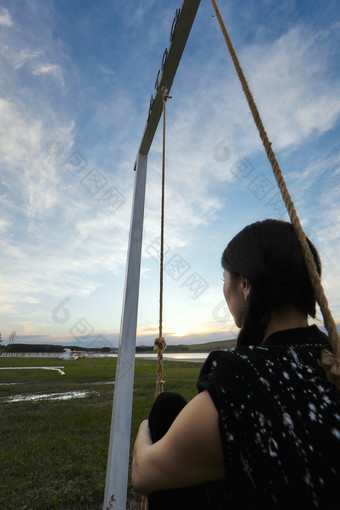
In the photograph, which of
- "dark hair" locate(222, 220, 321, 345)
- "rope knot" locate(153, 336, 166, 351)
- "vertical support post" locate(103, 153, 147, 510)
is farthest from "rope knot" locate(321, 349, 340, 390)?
"vertical support post" locate(103, 153, 147, 510)

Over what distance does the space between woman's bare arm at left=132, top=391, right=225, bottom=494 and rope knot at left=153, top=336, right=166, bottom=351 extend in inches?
49.7

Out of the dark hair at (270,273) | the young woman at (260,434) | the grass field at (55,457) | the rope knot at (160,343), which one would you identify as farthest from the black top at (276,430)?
the grass field at (55,457)

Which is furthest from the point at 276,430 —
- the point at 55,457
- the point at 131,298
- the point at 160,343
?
the point at 55,457

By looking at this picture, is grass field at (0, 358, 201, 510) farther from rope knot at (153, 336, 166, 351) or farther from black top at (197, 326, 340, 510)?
black top at (197, 326, 340, 510)

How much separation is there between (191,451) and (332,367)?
12.8 inches

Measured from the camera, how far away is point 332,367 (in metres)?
0.50

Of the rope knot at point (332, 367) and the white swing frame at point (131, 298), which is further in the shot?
the white swing frame at point (131, 298)

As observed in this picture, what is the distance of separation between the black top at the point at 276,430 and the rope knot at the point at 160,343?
128cm

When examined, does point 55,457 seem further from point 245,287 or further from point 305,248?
point 305,248

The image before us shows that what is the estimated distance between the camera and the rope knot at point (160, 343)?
6.05 feet

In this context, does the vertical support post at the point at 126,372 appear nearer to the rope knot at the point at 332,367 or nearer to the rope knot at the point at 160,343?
the rope knot at the point at 160,343

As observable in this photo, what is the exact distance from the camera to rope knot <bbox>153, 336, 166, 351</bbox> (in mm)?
1844

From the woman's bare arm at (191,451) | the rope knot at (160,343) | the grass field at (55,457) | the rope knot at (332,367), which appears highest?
the rope knot at (160,343)

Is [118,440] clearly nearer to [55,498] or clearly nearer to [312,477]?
[55,498]
